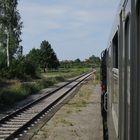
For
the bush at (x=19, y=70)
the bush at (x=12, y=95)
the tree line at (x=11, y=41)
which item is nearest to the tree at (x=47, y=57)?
the tree line at (x=11, y=41)

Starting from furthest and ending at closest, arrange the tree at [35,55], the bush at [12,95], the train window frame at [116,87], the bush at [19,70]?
the tree at [35,55], the bush at [19,70], the bush at [12,95], the train window frame at [116,87]

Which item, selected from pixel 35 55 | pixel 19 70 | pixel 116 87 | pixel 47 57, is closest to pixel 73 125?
pixel 116 87

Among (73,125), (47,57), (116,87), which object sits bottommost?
(73,125)

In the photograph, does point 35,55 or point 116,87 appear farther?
point 35,55

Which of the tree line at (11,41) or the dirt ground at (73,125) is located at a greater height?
the tree line at (11,41)

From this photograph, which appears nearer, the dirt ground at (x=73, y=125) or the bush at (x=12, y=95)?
the dirt ground at (x=73, y=125)

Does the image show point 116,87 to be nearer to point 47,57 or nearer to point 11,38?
point 11,38

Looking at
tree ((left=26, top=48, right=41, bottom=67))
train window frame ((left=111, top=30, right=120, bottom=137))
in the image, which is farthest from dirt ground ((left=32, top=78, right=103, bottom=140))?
tree ((left=26, top=48, right=41, bottom=67))

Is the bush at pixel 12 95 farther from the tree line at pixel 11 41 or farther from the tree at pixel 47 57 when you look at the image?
the tree at pixel 47 57

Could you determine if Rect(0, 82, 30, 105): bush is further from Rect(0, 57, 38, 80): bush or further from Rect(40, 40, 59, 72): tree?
Rect(40, 40, 59, 72): tree

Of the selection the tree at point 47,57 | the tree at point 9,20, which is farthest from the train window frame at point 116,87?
the tree at point 47,57

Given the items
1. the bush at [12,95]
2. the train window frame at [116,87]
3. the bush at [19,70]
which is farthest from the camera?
the bush at [19,70]

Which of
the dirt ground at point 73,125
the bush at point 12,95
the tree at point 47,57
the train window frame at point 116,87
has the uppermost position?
the tree at point 47,57

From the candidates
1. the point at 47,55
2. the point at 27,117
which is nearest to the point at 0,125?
the point at 27,117
